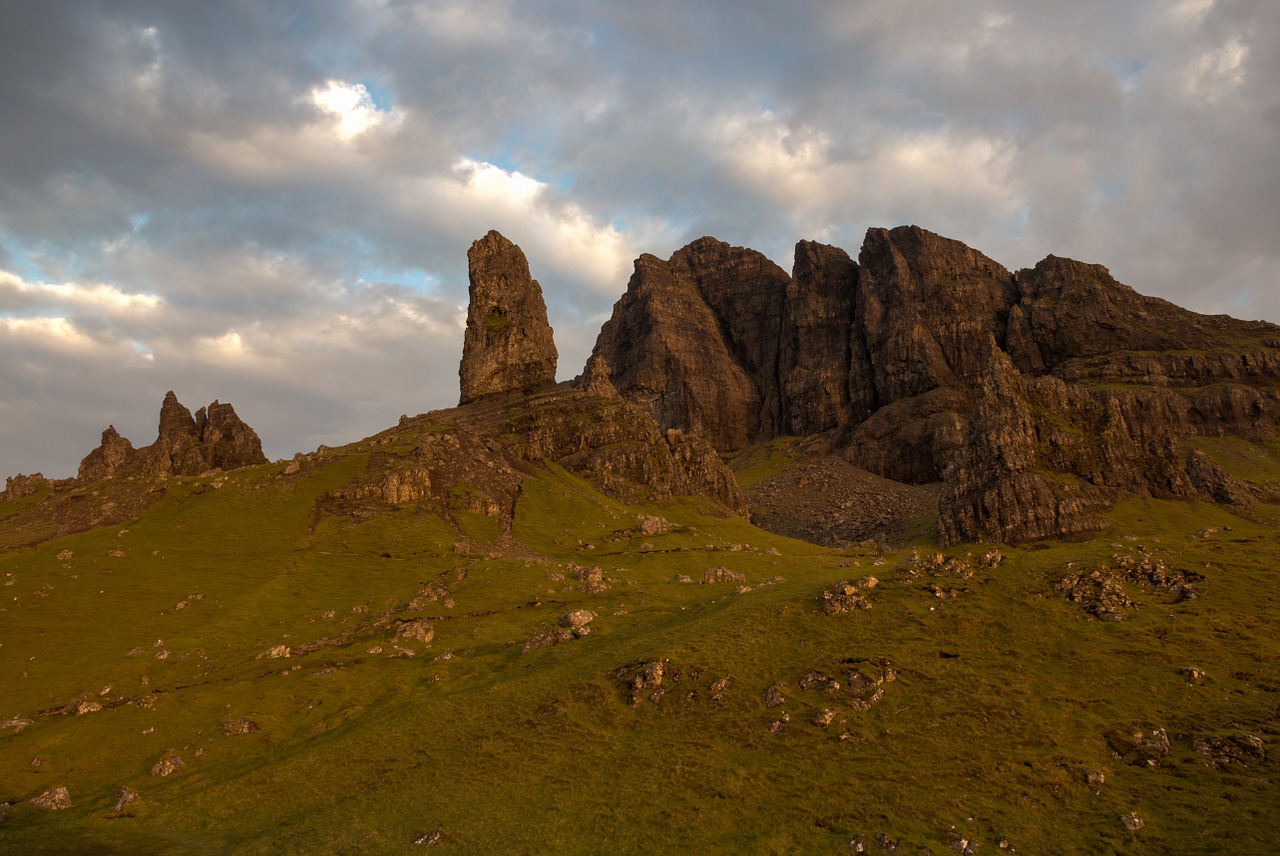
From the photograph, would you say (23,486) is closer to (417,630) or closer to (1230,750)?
(417,630)

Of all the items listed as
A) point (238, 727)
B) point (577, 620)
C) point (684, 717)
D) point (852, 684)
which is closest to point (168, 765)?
point (238, 727)

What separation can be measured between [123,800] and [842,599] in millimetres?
50657

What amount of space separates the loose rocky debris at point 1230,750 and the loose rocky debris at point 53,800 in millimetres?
66110

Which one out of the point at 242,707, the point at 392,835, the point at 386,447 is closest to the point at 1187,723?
the point at 392,835

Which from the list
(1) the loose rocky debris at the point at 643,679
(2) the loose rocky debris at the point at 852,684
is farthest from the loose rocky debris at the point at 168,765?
(2) the loose rocky debris at the point at 852,684

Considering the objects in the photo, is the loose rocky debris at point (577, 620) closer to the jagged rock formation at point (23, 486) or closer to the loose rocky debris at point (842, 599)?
the loose rocky debris at point (842, 599)

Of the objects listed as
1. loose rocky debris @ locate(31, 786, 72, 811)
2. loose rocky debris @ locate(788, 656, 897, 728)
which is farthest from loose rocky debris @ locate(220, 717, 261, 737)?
loose rocky debris @ locate(788, 656, 897, 728)

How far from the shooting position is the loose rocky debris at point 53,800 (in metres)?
44.8

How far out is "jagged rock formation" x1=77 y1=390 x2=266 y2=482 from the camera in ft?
567

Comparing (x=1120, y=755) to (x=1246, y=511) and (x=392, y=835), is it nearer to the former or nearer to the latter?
(x=392, y=835)

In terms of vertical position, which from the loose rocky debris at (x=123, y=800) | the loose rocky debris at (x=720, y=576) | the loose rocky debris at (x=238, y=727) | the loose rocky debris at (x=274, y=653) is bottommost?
the loose rocky debris at (x=123, y=800)

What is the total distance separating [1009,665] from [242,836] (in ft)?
152

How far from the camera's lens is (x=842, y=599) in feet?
172

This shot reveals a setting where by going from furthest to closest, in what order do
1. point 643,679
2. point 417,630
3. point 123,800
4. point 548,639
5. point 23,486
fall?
point 23,486, point 417,630, point 548,639, point 643,679, point 123,800
